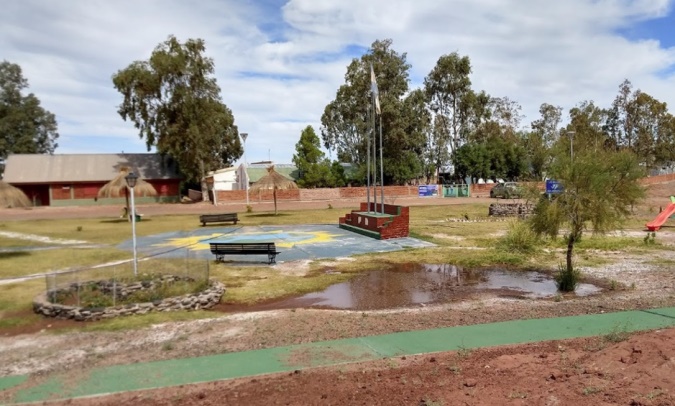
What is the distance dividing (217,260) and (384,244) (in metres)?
7.29

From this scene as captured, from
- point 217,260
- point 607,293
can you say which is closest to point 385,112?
point 217,260

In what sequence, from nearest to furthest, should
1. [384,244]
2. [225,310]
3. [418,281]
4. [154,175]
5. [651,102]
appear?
1. [225,310]
2. [418,281]
3. [384,244]
4. [154,175]
5. [651,102]

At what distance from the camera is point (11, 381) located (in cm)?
712

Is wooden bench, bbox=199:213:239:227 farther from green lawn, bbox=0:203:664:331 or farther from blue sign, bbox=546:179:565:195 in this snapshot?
blue sign, bbox=546:179:565:195

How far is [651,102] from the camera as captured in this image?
250ft

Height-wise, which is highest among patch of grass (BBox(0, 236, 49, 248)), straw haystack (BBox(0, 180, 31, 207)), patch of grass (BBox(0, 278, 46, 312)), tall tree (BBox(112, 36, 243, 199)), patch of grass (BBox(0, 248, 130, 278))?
tall tree (BBox(112, 36, 243, 199))

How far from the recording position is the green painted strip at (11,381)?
6948 millimetres

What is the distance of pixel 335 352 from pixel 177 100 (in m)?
48.8

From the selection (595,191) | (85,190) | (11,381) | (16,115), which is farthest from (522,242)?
(16,115)

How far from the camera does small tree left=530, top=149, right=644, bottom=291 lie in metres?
12.0

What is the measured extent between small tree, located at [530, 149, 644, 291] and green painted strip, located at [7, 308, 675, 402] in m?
3.02

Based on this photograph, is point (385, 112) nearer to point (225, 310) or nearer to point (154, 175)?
point (154, 175)

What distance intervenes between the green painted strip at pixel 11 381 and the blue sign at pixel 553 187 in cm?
1149

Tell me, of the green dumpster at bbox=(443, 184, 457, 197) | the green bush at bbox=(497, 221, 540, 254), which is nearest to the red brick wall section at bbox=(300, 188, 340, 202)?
the green dumpster at bbox=(443, 184, 457, 197)
